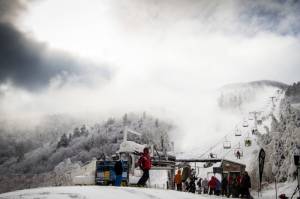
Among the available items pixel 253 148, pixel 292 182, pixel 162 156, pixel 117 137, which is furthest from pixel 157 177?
pixel 117 137

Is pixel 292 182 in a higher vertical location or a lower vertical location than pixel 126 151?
lower

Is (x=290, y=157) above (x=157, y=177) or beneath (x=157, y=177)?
above

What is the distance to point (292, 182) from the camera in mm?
35719

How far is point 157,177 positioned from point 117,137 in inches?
4596

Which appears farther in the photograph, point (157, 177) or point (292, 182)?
point (157, 177)

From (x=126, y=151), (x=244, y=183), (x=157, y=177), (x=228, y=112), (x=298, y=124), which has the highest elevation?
(x=228, y=112)

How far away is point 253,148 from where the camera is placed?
6431cm

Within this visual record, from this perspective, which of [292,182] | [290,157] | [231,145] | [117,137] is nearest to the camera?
[292,182]

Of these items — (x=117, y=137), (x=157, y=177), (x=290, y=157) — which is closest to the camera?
(x=290, y=157)

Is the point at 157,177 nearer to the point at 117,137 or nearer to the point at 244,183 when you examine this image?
the point at 244,183

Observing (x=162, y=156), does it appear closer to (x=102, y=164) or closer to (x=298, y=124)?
(x=102, y=164)

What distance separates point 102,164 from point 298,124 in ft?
106

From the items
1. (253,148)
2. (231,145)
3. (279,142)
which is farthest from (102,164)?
(231,145)

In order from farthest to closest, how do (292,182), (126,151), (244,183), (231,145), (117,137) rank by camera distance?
(117,137), (231,145), (292,182), (126,151), (244,183)
